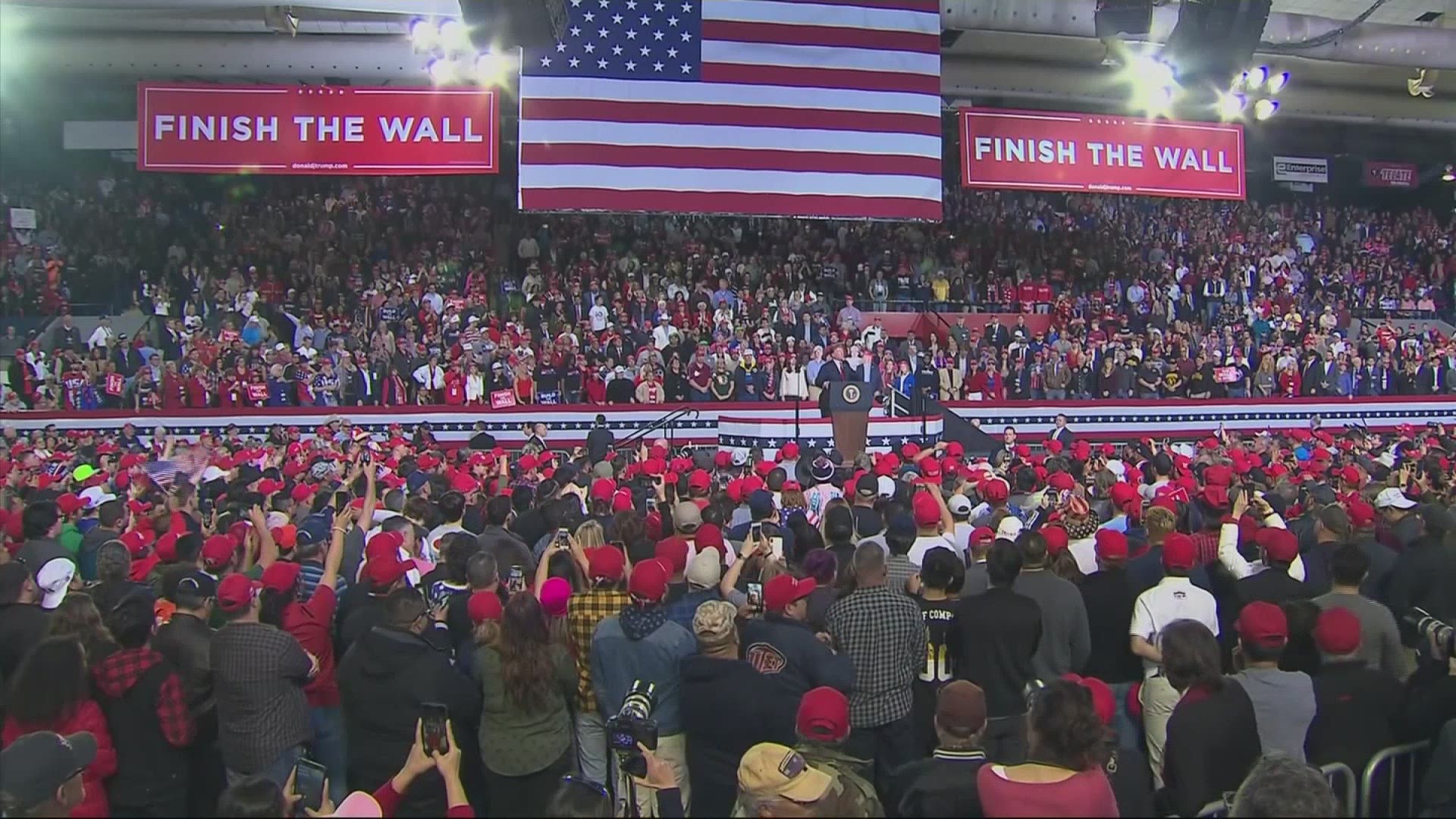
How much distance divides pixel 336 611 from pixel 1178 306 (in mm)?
24281

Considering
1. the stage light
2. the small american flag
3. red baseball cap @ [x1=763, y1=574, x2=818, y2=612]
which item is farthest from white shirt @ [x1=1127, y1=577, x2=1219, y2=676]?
the stage light

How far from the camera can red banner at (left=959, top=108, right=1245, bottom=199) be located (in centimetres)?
2178

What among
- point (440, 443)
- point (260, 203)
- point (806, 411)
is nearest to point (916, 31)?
point (806, 411)

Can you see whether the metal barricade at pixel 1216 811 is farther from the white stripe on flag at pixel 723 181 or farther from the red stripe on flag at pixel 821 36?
the red stripe on flag at pixel 821 36

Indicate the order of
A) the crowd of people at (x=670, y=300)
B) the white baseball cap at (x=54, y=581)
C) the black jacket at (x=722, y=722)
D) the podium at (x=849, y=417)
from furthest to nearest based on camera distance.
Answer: the crowd of people at (x=670, y=300) → the podium at (x=849, y=417) → the white baseball cap at (x=54, y=581) → the black jacket at (x=722, y=722)

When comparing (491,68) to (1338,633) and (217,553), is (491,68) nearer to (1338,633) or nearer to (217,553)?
(217,553)

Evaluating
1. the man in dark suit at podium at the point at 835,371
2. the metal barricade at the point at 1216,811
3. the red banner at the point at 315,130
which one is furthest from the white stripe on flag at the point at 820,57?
the metal barricade at the point at 1216,811

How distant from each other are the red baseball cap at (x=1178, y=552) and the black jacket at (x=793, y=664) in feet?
5.71

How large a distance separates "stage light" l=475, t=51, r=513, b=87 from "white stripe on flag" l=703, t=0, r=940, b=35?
3.84 m

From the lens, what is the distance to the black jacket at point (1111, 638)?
5.25 meters

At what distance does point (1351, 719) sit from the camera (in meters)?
4.23

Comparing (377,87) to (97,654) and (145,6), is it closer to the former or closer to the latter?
(145,6)

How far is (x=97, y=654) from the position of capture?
14.5ft

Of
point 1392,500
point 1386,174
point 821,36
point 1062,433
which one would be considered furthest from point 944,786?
point 1386,174
